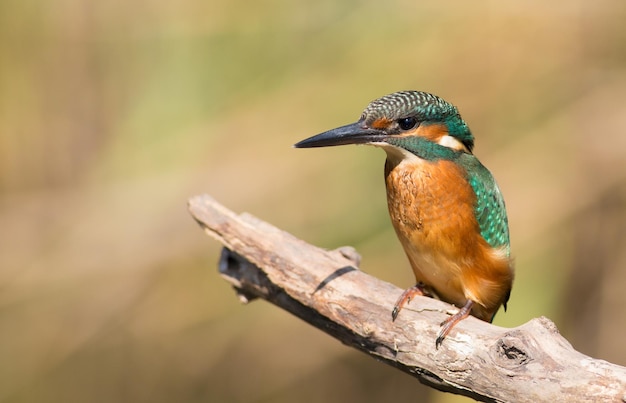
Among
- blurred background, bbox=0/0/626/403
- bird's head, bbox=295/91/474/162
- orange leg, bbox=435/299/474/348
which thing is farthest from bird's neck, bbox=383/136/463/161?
blurred background, bbox=0/0/626/403

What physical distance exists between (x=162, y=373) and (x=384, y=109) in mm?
2047

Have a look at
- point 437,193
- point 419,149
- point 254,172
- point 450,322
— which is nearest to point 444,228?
point 437,193

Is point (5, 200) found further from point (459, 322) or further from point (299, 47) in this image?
point (459, 322)

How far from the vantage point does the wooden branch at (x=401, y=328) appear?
206 cm

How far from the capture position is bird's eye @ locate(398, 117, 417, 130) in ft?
8.80

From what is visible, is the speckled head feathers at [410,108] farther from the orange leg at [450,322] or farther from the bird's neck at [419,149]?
the orange leg at [450,322]

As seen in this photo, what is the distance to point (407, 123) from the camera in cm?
269

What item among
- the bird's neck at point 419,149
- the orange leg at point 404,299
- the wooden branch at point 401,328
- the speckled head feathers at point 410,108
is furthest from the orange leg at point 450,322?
the speckled head feathers at point 410,108

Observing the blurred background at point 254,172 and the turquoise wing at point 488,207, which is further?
the blurred background at point 254,172

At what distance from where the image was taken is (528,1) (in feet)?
13.2

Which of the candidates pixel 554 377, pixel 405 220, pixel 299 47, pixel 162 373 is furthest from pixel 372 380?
pixel 554 377

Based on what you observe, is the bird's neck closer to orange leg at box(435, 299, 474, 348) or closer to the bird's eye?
the bird's eye

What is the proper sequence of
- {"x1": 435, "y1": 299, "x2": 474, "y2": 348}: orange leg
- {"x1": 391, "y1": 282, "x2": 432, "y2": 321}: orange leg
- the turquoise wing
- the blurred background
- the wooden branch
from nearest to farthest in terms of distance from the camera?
the wooden branch < {"x1": 435, "y1": 299, "x2": 474, "y2": 348}: orange leg < {"x1": 391, "y1": 282, "x2": 432, "y2": 321}: orange leg < the turquoise wing < the blurred background

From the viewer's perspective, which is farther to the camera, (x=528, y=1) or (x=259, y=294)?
(x=528, y=1)
